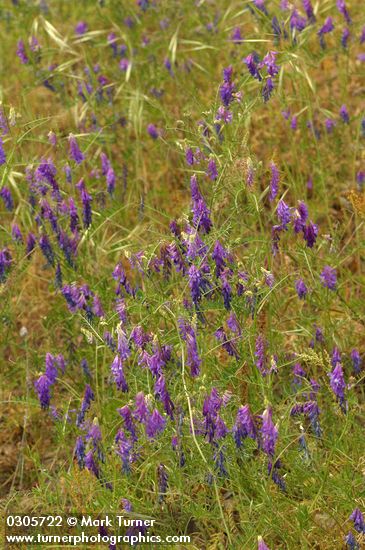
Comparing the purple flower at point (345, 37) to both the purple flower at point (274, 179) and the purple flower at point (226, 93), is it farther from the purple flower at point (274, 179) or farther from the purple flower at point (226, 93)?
the purple flower at point (274, 179)

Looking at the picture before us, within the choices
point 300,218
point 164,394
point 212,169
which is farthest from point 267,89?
point 164,394

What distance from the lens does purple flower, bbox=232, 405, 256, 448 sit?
9.34 feet

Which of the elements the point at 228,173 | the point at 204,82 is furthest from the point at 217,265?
the point at 204,82

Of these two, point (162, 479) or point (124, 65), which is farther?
point (124, 65)

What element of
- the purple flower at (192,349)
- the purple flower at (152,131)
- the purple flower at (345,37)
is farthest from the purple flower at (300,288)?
the purple flower at (152,131)

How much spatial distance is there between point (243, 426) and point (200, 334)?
495 millimetres

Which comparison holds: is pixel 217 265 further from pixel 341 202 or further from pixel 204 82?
pixel 204 82

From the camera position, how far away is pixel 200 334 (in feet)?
10.8

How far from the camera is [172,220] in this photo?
3.29 meters

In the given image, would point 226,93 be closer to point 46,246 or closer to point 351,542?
point 46,246

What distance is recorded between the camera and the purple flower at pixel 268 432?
2.71 metres

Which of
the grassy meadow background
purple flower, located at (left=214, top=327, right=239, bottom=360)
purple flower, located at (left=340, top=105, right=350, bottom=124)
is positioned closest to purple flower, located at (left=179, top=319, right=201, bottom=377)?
the grassy meadow background

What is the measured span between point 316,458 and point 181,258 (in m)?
0.78

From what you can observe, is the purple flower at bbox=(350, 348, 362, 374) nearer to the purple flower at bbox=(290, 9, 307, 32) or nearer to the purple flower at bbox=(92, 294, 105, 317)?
the purple flower at bbox=(92, 294, 105, 317)
